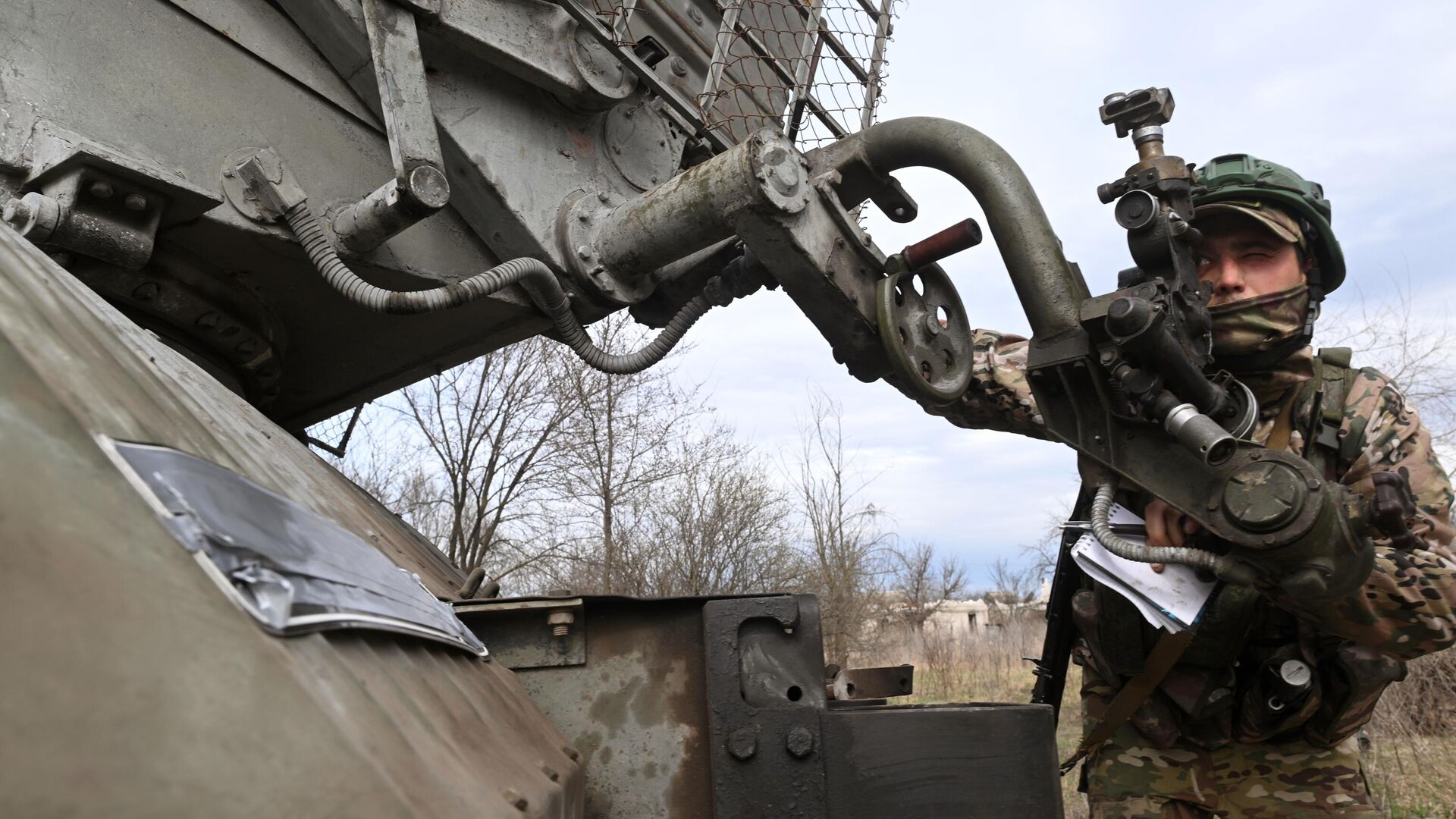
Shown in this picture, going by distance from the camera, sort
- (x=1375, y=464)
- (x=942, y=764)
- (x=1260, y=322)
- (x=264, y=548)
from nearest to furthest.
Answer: (x=264, y=548), (x=942, y=764), (x=1375, y=464), (x=1260, y=322)

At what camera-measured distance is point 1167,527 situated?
2.87 m

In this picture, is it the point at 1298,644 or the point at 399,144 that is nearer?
the point at 399,144

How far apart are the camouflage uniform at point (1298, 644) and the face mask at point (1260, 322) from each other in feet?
0.17

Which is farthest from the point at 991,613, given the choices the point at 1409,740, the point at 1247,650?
the point at 1247,650

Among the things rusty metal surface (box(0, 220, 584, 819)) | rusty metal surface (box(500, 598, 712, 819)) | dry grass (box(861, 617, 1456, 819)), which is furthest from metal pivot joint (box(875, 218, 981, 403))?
dry grass (box(861, 617, 1456, 819))

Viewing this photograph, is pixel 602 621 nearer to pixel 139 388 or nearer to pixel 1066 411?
pixel 139 388

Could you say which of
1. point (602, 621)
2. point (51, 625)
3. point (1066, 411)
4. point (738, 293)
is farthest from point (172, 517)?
point (1066, 411)

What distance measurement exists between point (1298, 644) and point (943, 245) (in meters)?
1.57

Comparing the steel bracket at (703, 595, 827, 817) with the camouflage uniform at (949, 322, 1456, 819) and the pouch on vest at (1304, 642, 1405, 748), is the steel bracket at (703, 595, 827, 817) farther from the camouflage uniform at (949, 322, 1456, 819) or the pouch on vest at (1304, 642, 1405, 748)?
the pouch on vest at (1304, 642, 1405, 748)

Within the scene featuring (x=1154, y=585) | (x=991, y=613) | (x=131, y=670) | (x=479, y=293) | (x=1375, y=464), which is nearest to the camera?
(x=131, y=670)

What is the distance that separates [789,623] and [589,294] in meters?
1.29

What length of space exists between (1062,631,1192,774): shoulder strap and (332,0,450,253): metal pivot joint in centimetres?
231

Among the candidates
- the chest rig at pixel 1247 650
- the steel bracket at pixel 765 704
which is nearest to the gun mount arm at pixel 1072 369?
the chest rig at pixel 1247 650

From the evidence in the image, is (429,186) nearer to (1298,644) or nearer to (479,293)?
(479,293)
